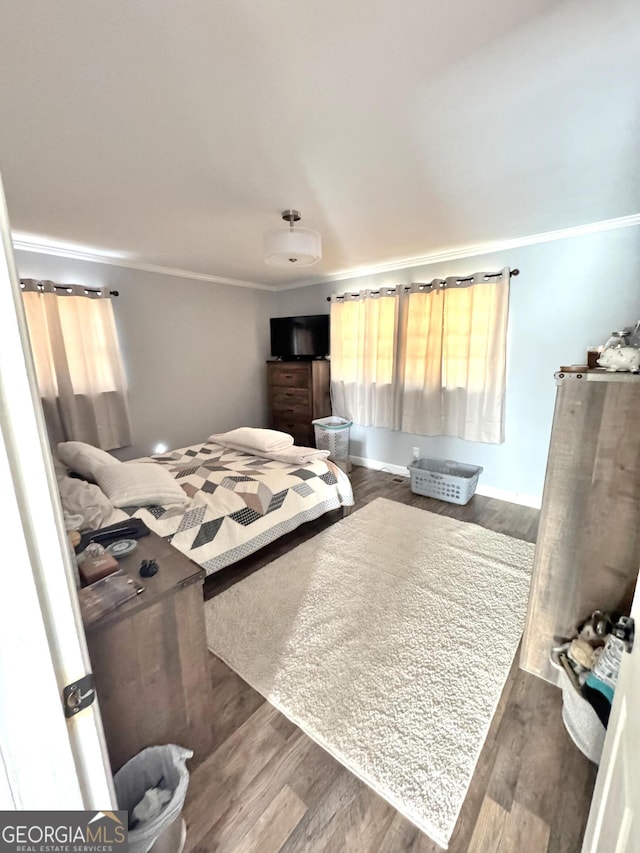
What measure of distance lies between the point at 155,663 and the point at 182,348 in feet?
11.3

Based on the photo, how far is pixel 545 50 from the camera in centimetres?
109

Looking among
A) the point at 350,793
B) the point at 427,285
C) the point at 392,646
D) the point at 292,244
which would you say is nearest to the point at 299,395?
the point at 427,285

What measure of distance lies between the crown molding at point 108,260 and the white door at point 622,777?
141 inches

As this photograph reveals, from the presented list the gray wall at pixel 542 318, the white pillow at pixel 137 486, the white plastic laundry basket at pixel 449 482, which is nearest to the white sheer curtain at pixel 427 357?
the gray wall at pixel 542 318

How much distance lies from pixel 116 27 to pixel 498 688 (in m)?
2.65

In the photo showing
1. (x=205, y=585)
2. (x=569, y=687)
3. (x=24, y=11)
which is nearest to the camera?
(x=24, y=11)

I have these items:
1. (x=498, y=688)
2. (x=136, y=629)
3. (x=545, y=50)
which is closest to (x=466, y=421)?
(x=498, y=688)

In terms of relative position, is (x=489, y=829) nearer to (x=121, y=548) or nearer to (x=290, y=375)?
(x=121, y=548)

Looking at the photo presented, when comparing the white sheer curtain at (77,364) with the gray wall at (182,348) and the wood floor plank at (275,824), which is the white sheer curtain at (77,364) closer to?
the gray wall at (182,348)

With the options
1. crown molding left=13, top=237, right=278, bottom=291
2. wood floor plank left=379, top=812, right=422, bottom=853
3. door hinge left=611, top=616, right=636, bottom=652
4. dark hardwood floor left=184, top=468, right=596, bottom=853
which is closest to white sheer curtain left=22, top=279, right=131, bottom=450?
crown molding left=13, top=237, right=278, bottom=291

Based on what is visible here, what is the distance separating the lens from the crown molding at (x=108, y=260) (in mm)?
2846

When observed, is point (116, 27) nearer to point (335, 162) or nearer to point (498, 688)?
point (335, 162)

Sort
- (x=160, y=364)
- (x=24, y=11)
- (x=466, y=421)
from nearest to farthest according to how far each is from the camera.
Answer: (x=24, y=11) < (x=466, y=421) < (x=160, y=364)

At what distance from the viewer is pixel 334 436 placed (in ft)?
13.3
